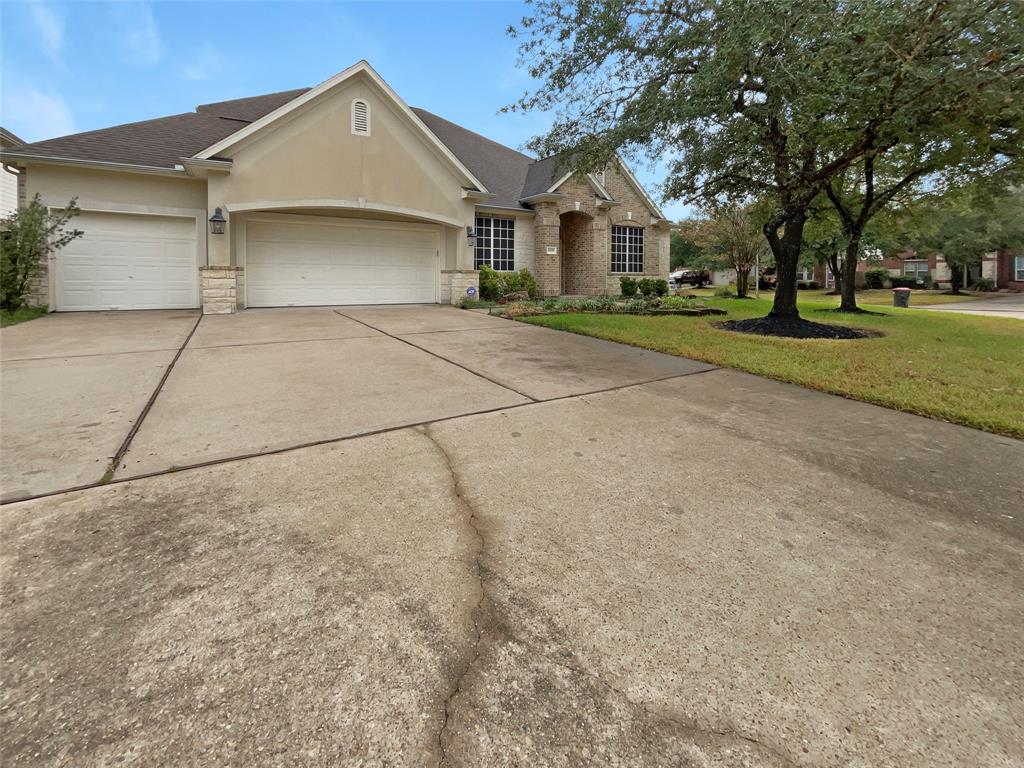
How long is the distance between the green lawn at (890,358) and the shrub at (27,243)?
35.5 ft

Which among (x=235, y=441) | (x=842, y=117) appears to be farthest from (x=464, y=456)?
(x=842, y=117)

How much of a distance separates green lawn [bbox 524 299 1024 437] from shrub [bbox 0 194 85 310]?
10817mm

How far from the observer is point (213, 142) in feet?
46.5

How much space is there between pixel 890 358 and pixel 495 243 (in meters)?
13.0

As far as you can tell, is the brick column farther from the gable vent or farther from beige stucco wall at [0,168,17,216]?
beige stucco wall at [0,168,17,216]

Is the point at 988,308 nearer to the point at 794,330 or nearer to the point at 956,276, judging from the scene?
the point at 956,276

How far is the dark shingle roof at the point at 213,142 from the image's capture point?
12.2 m

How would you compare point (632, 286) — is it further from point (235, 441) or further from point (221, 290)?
point (235, 441)

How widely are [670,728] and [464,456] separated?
7.61ft

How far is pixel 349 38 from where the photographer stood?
1484 centimetres

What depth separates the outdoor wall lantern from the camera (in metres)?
12.0

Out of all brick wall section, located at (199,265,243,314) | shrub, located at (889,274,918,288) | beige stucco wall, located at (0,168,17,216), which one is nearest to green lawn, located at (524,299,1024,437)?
brick wall section, located at (199,265,243,314)

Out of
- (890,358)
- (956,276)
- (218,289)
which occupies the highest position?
(956,276)

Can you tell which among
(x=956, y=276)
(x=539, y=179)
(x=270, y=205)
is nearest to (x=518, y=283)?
(x=539, y=179)
